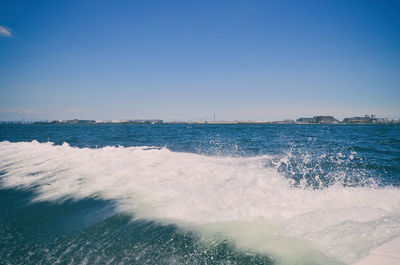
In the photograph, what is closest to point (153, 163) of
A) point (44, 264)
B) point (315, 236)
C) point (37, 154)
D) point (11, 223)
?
point (11, 223)

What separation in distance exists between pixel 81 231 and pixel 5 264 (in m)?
1.07

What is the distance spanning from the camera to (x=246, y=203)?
4664 millimetres

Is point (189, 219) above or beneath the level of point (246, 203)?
beneath

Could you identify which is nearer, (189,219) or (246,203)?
(189,219)

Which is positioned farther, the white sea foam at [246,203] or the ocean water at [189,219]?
the white sea foam at [246,203]

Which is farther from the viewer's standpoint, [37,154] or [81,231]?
[37,154]

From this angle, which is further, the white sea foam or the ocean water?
the white sea foam

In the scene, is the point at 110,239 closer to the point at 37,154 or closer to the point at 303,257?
the point at 303,257

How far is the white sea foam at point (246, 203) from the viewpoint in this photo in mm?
3262

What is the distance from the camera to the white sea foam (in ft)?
10.7

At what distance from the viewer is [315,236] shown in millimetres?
3352

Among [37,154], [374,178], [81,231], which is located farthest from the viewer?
[37,154]

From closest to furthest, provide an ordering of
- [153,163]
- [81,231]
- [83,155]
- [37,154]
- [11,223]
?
[81,231] < [11,223] < [153,163] < [83,155] < [37,154]

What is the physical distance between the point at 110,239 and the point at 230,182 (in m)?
3.54
